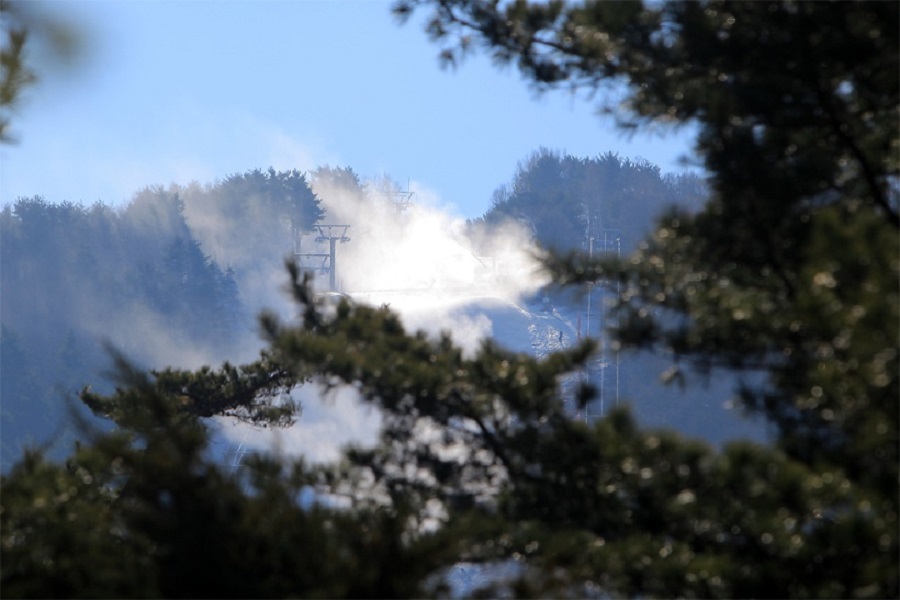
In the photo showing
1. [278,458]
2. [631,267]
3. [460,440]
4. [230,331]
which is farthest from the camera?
[230,331]

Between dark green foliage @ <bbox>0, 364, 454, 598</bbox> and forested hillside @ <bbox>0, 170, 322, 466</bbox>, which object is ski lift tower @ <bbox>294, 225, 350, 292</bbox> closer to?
forested hillside @ <bbox>0, 170, 322, 466</bbox>

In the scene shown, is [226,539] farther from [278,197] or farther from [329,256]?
[278,197]

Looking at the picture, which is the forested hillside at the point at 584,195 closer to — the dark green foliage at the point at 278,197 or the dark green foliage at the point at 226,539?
the dark green foliage at the point at 278,197

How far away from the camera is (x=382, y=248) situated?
118m

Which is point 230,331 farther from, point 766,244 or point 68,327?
point 766,244

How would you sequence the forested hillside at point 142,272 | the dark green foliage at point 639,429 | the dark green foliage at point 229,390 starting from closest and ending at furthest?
1. the dark green foliage at point 639,429
2. the dark green foliage at point 229,390
3. the forested hillside at point 142,272

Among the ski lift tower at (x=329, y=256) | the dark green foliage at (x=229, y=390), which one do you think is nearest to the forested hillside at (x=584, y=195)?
the ski lift tower at (x=329, y=256)

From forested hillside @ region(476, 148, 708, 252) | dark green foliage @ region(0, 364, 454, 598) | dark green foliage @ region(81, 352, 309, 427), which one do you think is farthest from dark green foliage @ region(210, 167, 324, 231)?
dark green foliage @ region(0, 364, 454, 598)

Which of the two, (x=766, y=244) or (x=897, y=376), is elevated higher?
(x=766, y=244)

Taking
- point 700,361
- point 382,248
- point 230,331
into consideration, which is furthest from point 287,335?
point 382,248

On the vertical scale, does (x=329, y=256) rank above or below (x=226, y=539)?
above

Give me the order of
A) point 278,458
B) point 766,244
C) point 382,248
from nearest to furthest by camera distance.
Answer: point 278,458
point 766,244
point 382,248

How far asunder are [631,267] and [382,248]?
10908 centimetres

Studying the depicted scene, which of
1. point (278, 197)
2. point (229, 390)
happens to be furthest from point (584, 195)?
point (229, 390)
